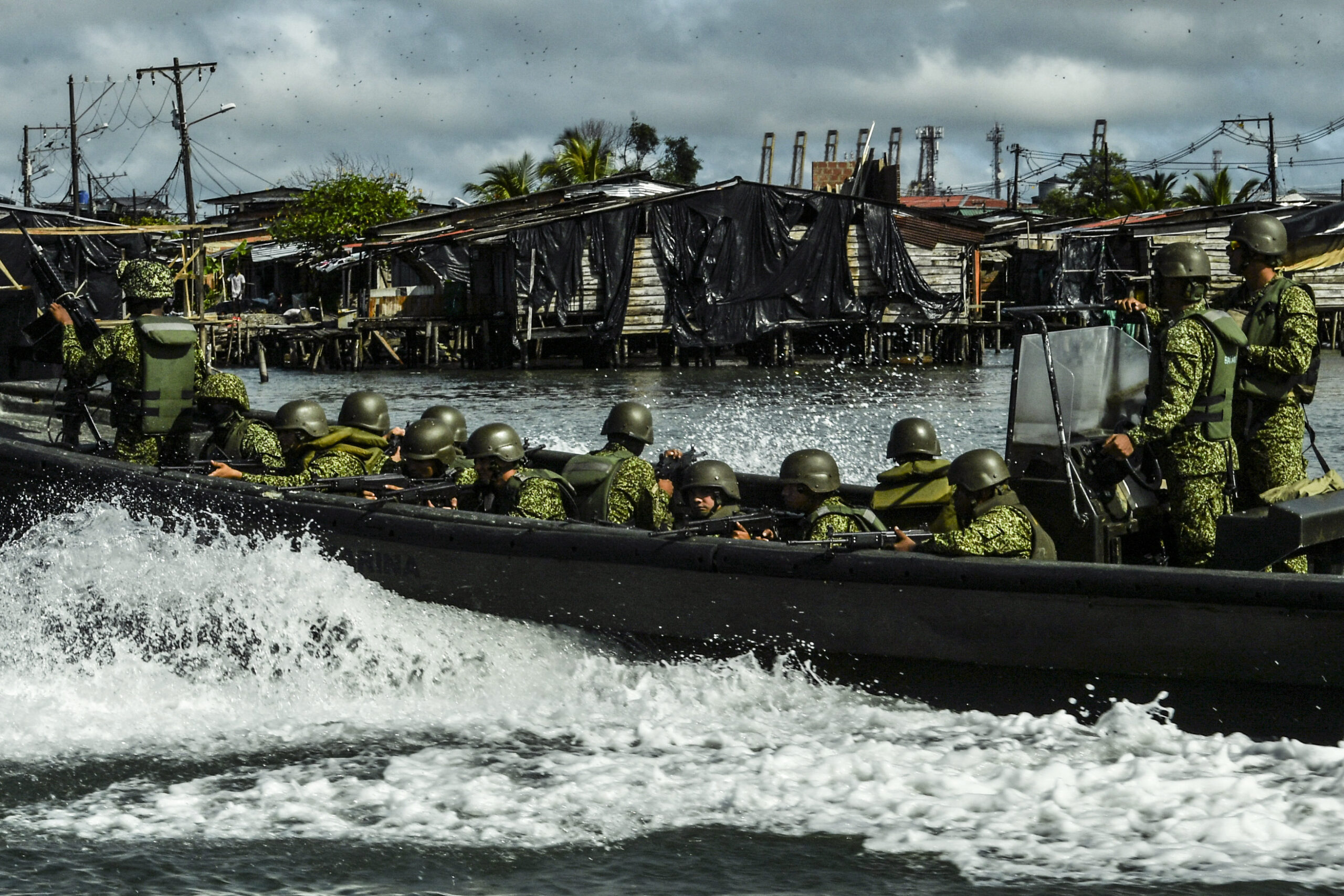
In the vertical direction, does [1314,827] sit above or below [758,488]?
below

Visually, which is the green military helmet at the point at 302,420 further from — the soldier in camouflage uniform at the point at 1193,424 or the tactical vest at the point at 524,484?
the soldier in camouflage uniform at the point at 1193,424

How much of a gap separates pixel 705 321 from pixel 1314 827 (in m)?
29.0

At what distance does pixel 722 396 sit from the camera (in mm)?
26469

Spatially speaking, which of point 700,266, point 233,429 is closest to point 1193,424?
point 233,429

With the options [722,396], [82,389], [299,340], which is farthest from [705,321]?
[82,389]

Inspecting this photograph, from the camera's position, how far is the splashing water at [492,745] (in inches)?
209

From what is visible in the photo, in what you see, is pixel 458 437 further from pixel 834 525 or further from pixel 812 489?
pixel 834 525

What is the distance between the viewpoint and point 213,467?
8.44 m

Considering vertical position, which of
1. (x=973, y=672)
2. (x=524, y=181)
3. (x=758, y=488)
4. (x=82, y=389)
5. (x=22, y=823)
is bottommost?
(x=22, y=823)

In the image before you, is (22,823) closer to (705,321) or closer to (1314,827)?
(1314,827)

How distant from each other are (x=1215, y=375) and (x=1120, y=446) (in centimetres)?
61

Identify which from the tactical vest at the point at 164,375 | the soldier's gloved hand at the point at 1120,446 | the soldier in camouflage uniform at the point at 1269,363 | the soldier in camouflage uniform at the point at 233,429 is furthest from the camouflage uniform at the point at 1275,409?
the tactical vest at the point at 164,375

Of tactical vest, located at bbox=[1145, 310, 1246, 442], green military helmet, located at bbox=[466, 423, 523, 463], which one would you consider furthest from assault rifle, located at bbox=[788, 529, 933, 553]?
green military helmet, located at bbox=[466, 423, 523, 463]

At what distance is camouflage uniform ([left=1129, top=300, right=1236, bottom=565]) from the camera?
6406 mm
